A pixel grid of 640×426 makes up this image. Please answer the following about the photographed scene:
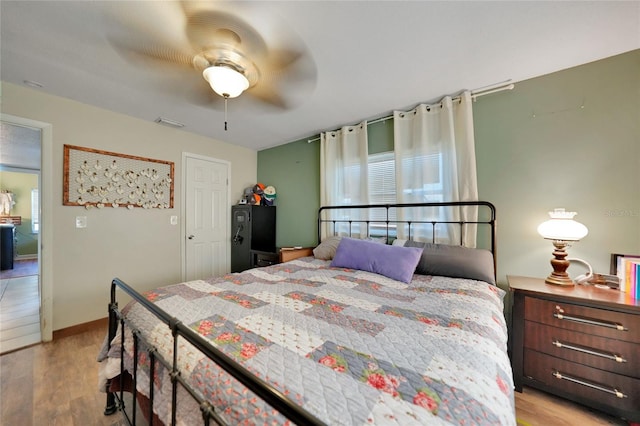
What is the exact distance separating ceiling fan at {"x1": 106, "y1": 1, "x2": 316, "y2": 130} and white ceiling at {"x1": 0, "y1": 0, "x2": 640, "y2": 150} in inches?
0.5

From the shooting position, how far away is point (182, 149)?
3.38 m

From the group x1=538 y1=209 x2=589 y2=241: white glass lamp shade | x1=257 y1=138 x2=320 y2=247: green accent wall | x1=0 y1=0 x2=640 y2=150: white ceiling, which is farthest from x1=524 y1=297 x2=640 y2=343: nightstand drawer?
x1=257 y1=138 x2=320 y2=247: green accent wall

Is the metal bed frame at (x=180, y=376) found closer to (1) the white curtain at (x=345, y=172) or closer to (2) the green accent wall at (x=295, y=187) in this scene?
(1) the white curtain at (x=345, y=172)

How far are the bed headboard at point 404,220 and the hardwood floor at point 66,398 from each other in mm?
1037

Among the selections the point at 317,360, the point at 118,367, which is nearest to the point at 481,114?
the point at 317,360

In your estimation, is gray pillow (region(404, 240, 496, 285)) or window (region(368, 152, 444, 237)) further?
window (region(368, 152, 444, 237))

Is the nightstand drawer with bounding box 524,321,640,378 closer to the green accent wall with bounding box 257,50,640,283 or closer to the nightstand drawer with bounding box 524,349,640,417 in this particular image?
the nightstand drawer with bounding box 524,349,640,417

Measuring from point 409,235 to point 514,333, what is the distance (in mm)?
1149

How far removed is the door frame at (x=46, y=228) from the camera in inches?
92.8

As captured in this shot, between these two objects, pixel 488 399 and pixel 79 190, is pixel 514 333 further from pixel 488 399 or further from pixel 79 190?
pixel 79 190

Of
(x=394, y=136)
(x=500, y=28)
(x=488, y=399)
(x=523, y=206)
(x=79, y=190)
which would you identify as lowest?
(x=488, y=399)

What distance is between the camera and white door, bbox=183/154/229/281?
3475 mm

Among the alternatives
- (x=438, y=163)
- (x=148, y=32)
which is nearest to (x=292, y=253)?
(x=438, y=163)

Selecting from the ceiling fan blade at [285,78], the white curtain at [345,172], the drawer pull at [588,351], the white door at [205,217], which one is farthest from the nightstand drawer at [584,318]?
the white door at [205,217]
